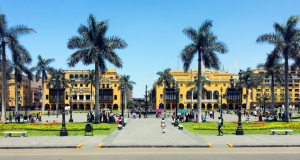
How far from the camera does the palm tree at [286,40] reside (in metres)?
32.5

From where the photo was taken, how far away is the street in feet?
40.1

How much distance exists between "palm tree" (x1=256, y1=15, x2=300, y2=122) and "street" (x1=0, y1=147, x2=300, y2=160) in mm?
21148

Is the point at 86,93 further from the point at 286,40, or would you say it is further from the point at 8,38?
the point at 286,40

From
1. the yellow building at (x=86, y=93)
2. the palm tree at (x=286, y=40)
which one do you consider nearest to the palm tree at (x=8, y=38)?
the palm tree at (x=286, y=40)

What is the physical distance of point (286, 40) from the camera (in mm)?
33344

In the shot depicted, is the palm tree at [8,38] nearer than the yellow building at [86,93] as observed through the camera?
Yes

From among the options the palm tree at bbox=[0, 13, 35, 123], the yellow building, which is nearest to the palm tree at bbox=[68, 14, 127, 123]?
the palm tree at bbox=[0, 13, 35, 123]

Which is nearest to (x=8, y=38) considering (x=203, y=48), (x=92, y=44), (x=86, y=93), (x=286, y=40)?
(x=92, y=44)

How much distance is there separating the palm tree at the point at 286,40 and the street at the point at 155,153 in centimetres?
2115

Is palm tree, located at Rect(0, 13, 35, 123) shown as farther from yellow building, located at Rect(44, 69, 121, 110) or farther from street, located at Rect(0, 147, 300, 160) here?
yellow building, located at Rect(44, 69, 121, 110)

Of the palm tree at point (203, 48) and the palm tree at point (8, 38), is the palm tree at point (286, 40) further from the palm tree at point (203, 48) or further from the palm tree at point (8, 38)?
the palm tree at point (8, 38)

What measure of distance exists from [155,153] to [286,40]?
27023mm

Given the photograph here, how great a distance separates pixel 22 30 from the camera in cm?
3175

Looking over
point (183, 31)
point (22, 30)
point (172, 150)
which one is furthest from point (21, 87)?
point (172, 150)
